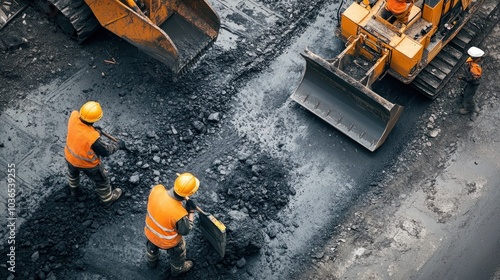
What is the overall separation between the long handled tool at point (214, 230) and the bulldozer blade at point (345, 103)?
112 inches

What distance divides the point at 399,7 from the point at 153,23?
3.76m

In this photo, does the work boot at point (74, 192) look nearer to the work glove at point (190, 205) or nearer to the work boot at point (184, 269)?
the work boot at point (184, 269)

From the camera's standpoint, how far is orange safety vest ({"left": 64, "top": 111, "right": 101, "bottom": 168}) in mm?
9156

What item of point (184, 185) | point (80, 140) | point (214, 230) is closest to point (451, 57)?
point (214, 230)

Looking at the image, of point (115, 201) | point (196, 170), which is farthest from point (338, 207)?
point (115, 201)

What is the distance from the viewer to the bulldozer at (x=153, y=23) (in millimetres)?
10539

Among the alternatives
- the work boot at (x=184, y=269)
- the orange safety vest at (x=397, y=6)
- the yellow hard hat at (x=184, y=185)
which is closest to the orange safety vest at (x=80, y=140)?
the yellow hard hat at (x=184, y=185)

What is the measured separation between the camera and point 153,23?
1090cm

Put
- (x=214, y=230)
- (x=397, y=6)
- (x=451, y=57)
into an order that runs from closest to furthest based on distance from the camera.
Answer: (x=214, y=230)
(x=397, y=6)
(x=451, y=57)

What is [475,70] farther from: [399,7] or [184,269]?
[184,269]

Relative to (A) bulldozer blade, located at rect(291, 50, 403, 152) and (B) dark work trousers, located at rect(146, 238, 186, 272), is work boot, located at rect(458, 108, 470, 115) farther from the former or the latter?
(B) dark work trousers, located at rect(146, 238, 186, 272)

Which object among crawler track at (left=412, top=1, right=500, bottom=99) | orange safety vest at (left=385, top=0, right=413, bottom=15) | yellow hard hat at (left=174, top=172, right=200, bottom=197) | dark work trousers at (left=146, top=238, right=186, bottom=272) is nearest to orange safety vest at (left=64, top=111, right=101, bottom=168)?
dark work trousers at (left=146, top=238, right=186, bottom=272)

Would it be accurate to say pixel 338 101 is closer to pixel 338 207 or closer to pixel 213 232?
pixel 338 207

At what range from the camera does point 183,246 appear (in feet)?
29.6
